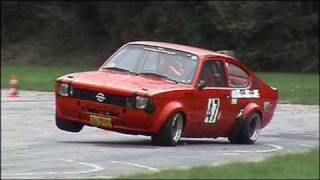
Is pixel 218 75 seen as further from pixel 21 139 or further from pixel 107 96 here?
pixel 21 139

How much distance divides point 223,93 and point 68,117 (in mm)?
2490

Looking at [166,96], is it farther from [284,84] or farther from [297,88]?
[284,84]

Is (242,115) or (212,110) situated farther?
(242,115)

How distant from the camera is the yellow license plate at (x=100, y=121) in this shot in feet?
39.1

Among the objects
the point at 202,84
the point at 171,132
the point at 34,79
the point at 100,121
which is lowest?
the point at 34,79

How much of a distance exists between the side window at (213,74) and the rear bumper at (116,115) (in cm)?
157

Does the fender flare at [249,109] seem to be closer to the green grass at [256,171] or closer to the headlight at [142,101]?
the headlight at [142,101]

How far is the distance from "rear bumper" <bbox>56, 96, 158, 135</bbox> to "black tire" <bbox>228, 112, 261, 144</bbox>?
7.78ft

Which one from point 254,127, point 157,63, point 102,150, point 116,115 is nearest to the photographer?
point 102,150

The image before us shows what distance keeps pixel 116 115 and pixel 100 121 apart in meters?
0.29

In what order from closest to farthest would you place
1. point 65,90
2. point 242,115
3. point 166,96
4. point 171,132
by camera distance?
1. point 166,96
2. point 171,132
3. point 65,90
4. point 242,115

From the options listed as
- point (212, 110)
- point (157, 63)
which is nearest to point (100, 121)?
point (157, 63)

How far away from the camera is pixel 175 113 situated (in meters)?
12.1

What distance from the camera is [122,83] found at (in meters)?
12.0
